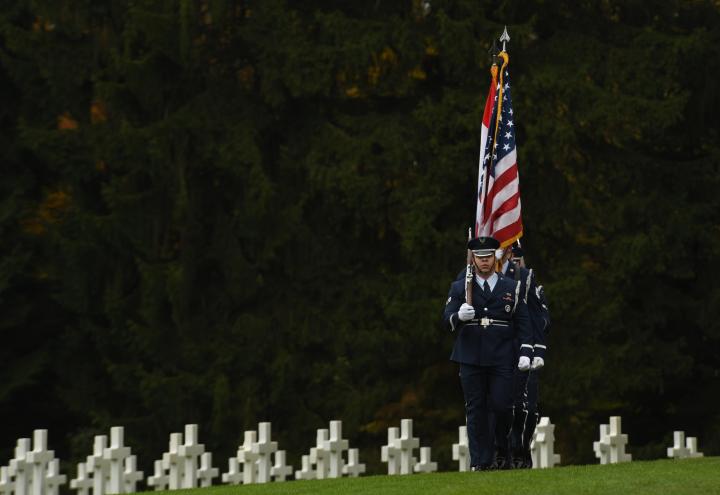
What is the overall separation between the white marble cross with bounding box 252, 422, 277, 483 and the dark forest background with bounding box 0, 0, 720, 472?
7.10 metres

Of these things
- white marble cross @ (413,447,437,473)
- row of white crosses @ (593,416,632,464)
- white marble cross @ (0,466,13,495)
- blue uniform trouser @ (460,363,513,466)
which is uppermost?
blue uniform trouser @ (460,363,513,466)

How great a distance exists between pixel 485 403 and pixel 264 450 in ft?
17.3

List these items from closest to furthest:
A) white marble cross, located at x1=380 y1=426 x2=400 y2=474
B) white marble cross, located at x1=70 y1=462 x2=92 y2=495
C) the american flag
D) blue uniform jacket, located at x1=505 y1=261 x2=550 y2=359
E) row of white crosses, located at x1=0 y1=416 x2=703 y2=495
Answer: blue uniform jacket, located at x1=505 y1=261 x2=550 y2=359 < the american flag < row of white crosses, located at x1=0 y1=416 x2=703 y2=495 < white marble cross, located at x1=70 y1=462 x2=92 y2=495 < white marble cross, located at x1=380 y1=426 x2=400 y2=474

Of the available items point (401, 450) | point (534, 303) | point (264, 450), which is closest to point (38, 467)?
point (264, 450)

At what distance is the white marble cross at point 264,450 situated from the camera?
748 inches

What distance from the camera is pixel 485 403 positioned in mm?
14148

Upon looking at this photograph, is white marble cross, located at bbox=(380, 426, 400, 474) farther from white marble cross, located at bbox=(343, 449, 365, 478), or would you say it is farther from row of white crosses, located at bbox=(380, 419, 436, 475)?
white marble cross, located at bbox=(343, 449, 365, 478)

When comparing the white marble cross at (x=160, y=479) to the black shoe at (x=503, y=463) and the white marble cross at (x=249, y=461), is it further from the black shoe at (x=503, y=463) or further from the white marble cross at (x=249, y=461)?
the black shoe at (x=503, y=463)

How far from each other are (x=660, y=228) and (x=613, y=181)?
3.51ft

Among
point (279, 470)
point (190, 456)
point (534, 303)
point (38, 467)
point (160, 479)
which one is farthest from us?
point (279, 470)

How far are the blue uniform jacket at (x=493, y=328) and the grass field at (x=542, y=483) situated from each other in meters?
0.83

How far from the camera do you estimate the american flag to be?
1556 centimetres

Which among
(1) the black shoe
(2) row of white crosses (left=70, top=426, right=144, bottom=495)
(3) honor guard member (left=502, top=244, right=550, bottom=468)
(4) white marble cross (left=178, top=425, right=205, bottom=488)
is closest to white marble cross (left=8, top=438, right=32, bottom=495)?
(2) row of white crosses (left=70, top=426, right=144, bottom=495)

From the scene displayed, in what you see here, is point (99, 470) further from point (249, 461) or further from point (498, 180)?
point (498, 180)
